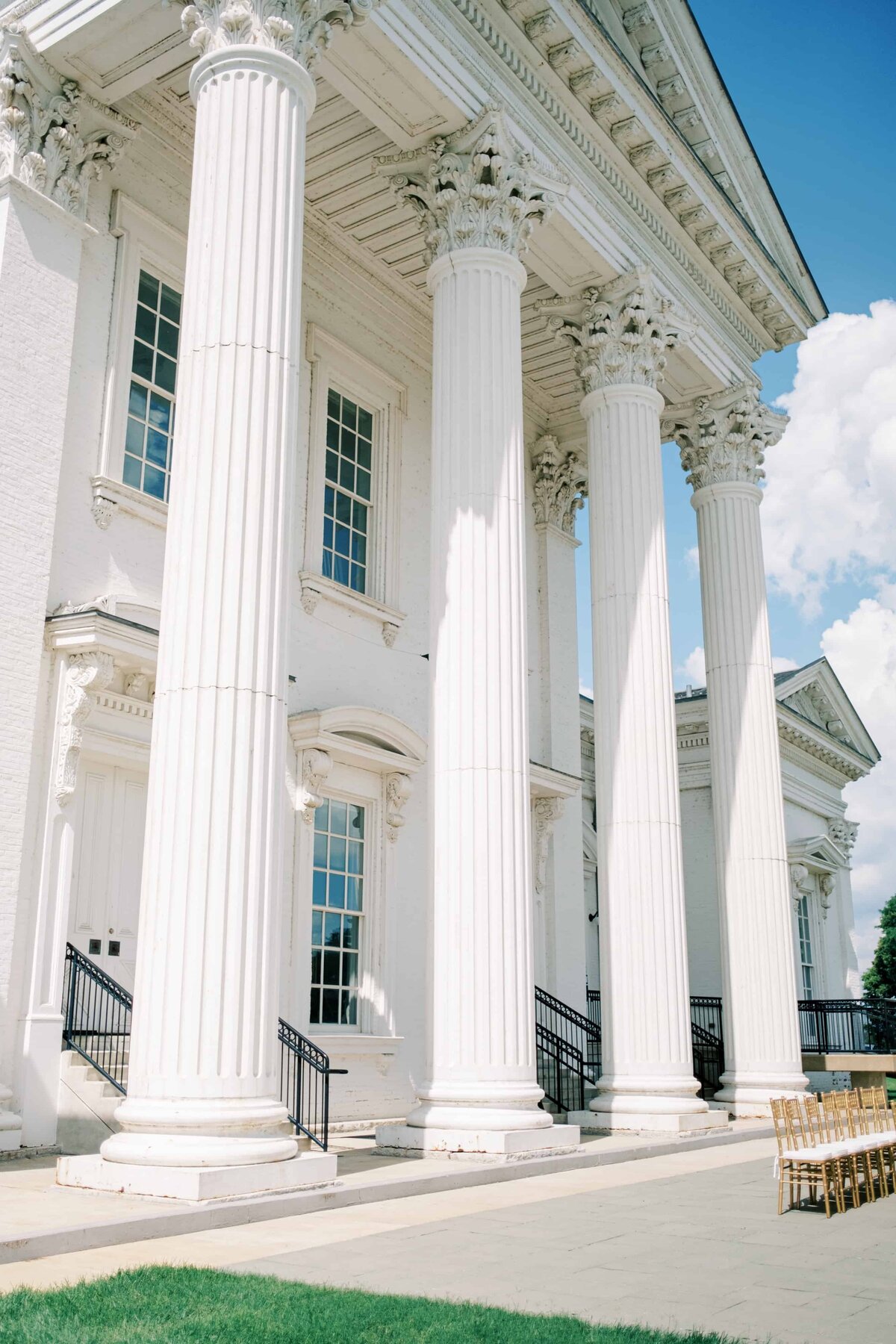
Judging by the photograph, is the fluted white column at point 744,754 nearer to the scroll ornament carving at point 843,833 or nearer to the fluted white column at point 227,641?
the fluted white column at point 227,641

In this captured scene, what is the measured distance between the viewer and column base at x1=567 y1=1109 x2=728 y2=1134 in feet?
47.2

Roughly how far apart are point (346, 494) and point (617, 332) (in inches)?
167

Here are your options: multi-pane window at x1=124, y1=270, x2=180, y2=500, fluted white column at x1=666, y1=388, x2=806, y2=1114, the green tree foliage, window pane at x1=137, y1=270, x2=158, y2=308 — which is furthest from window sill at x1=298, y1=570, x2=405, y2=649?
the green tree foliage

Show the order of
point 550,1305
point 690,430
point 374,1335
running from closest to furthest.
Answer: point 374,1335, point 550,1305, point 690,430

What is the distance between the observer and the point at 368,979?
16.4 metres

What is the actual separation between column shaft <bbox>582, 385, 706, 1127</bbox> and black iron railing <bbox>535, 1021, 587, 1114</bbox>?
7.02 feet

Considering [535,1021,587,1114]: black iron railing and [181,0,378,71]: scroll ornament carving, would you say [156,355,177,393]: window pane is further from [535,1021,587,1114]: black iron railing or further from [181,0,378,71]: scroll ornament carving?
[535,1021,587,1114]: black iron railing

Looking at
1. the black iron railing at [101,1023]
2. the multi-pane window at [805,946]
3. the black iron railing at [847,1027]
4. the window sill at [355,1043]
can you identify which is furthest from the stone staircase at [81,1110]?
the multi-pane window at [805,946]

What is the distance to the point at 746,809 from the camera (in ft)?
62.4

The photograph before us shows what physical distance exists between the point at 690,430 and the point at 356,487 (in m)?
6.06

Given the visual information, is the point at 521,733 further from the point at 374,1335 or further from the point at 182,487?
the point at 374,1335

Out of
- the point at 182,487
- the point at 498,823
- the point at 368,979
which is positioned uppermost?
the point at 182,487

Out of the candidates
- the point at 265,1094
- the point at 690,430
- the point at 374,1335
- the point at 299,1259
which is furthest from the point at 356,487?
the point at 374,1335

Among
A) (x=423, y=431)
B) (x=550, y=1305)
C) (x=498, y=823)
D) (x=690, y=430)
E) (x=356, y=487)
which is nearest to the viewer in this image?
(x=550, y=1305)
